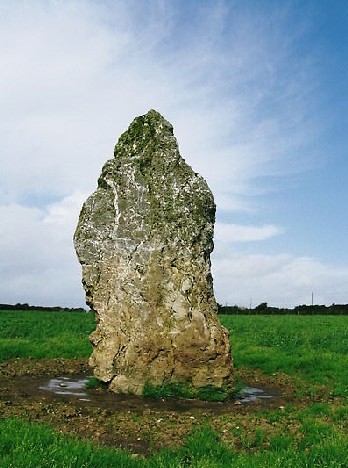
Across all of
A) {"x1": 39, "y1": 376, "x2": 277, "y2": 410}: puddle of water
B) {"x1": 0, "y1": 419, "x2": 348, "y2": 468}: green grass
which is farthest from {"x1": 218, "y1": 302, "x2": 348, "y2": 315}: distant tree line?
{"x1": 0, "y1": 419, "x2": 348, "y2": 468}: green grass

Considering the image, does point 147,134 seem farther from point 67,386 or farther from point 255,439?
point 255,439

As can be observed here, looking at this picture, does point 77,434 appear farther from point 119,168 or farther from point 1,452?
point 119,168

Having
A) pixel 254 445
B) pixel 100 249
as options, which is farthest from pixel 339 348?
pixel 254 445

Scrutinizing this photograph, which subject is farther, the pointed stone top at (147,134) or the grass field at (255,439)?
the pointed stone top at (147,134)

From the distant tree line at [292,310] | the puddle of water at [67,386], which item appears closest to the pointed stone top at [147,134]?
the puddle of water at [67,386]

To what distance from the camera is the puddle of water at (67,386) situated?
1466 centimetres

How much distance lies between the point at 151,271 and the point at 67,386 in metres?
3.85

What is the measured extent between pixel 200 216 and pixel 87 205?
3034 millimetres

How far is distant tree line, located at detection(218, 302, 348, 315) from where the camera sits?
6847 centimetres

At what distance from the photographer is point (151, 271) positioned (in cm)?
1504

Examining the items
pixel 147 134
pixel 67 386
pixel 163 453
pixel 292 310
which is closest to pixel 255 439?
pixel 163 453

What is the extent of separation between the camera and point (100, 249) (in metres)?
15.7

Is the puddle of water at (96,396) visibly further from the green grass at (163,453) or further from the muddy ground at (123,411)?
the green grass at (163,453)

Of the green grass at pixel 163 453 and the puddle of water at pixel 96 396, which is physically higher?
the puddle of water at pixel 96 396
